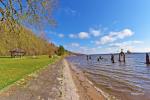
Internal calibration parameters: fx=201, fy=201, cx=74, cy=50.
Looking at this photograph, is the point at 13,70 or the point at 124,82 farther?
the point at 13,70

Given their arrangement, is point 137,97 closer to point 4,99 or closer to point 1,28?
point 4,99

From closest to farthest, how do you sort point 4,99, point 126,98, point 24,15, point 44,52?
point 24,15 < point 4,99 < point 126,98 < point 44,52

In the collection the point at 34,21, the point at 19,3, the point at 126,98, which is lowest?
the point at 126,98

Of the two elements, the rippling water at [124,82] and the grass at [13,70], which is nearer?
the rippling water at [124,82]

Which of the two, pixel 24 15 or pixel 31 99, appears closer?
pixel 24 15

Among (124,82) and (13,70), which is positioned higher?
(13,70)

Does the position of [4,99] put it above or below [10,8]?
below

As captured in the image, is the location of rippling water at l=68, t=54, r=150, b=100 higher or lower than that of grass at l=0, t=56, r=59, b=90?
lower

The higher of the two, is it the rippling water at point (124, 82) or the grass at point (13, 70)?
the grass at point (13, 70)

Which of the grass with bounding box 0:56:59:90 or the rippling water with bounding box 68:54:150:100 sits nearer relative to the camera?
the rippling water with bounding box 68:54:150:100

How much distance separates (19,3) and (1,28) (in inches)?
46.6

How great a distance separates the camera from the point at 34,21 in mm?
8320

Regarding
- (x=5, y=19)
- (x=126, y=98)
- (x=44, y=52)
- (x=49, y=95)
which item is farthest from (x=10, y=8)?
(x=44, y=52)

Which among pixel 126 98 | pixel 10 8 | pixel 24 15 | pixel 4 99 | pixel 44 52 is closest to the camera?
pixel 10 8
